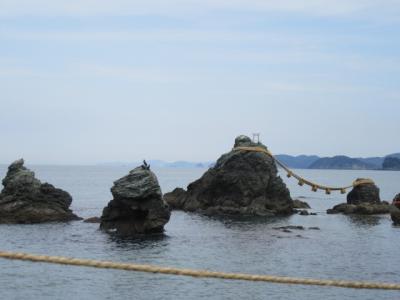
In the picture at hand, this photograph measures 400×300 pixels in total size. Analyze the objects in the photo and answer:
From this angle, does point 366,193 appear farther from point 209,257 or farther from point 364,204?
point 209,257

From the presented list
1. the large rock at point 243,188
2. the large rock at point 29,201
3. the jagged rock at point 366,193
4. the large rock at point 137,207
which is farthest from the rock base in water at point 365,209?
the large rock at point 29,201

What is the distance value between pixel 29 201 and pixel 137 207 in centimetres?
1560

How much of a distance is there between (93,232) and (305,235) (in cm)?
2127

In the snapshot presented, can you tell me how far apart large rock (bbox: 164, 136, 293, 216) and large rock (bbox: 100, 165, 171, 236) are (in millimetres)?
23516

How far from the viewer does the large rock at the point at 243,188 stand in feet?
260

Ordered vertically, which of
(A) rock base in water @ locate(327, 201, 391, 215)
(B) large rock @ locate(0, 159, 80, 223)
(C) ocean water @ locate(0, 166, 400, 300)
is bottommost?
(C) ocean water @ locate(0, 166, 400, 300)

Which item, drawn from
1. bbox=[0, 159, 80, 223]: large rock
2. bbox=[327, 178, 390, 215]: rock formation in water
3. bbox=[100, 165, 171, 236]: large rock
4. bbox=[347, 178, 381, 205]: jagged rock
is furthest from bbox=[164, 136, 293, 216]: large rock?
bbox=[100, 165, 171, 236]: large rock

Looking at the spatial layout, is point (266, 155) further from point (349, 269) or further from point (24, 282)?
point (24, 282)

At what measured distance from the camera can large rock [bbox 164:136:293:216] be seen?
79375 mm

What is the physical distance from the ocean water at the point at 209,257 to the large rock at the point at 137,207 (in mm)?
2100

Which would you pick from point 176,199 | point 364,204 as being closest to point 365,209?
point 364,204

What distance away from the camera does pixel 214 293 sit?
31406 mm

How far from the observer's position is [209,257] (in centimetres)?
4362

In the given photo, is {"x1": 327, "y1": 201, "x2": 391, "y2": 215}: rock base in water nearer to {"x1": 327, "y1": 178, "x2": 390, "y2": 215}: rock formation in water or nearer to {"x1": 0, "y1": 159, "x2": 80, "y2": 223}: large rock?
{"x1": 327, "y1": 178, "x2": 390, "y2": 215}: rock formation in water
